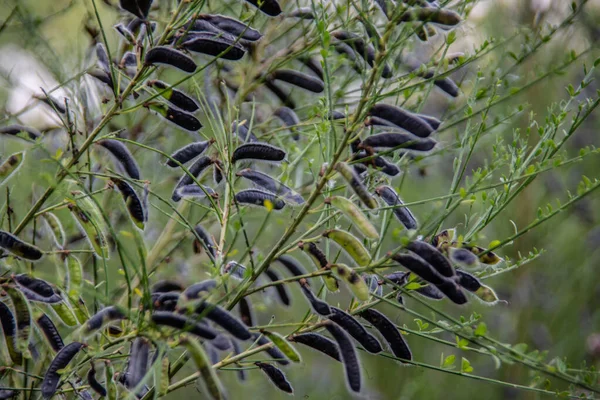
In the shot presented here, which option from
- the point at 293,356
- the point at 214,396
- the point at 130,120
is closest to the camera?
the point at 214,396

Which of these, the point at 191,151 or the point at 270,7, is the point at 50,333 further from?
the point at 270,7

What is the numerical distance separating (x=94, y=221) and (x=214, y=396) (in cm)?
59

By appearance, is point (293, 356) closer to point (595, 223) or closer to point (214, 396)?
point (214, 396)

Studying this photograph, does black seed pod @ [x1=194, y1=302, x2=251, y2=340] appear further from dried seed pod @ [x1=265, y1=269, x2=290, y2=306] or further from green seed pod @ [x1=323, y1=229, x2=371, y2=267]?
dried seed pod @ [x1=265, y1=269, x2=290, y2=306]

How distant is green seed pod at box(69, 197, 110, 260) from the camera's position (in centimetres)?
156

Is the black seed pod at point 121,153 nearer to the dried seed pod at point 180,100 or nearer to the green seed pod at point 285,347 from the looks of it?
the dried seed pod at point 180,100

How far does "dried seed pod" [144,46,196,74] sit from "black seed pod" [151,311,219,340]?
2.07 feet

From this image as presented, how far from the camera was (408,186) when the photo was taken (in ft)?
17.6

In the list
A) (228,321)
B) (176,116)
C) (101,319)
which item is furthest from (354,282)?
(176,116)

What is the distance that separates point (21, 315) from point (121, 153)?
1.53 feet

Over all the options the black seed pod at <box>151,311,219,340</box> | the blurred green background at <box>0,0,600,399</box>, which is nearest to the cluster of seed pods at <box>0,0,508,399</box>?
the black seed pod at <box>151,311,219,340</box>

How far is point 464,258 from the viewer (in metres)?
1.36

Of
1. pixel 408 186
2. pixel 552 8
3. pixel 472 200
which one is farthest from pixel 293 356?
pixel 408 186

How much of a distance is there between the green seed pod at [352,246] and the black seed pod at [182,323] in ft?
1.19
